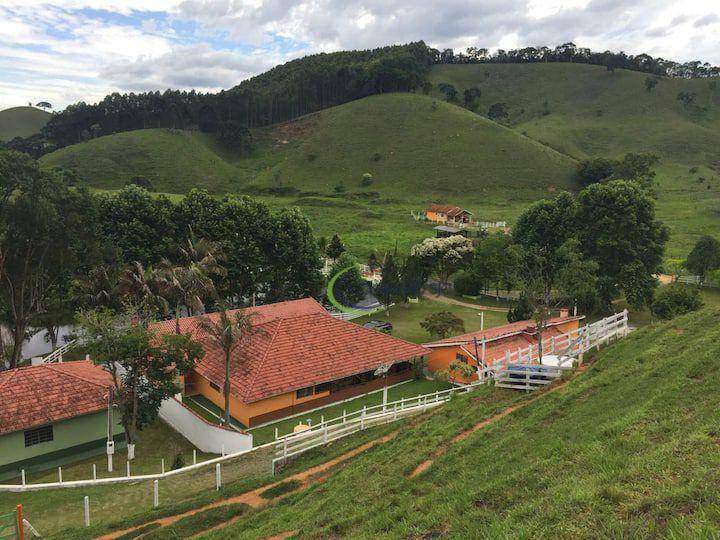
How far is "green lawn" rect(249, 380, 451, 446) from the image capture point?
21.2 metres

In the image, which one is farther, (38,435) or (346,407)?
(346,407)

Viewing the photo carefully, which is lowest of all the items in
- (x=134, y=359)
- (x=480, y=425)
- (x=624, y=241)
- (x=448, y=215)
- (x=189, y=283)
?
(x=480, y=425)

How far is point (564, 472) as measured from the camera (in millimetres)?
8516

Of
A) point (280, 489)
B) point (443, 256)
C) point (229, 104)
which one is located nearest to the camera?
point (280, 489)

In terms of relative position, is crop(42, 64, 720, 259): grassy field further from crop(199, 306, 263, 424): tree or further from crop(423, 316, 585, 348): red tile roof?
crop(199, 306, 263, 424): tree

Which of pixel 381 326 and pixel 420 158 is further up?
pixel 420 158

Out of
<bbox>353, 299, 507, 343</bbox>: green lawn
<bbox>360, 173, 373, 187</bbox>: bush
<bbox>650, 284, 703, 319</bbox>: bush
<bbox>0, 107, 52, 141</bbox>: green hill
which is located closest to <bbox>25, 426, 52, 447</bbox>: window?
Result: <bbox>353, 299, 507, 343</bbox>: green lawn

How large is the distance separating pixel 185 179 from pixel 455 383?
3562 inches

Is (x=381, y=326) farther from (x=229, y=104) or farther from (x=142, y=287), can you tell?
(x=229, y=104)

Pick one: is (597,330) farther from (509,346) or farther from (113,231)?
(113,231)

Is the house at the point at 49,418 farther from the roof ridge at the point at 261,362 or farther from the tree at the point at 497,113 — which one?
the tree at the point at 497,113

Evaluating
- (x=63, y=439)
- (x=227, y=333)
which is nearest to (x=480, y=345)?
(x=227, y=333)

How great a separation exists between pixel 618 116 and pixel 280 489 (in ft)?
500

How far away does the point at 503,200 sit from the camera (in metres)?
94.1
